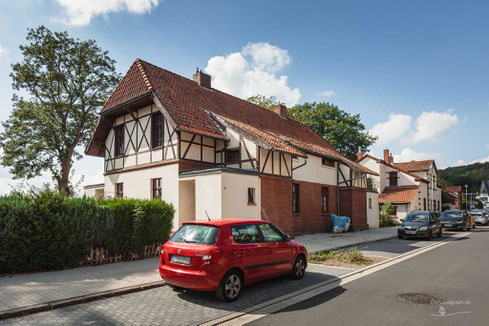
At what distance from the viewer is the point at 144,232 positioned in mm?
10914

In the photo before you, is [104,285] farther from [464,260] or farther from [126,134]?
[126,134]

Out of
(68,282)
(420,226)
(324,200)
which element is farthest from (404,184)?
(68,282)

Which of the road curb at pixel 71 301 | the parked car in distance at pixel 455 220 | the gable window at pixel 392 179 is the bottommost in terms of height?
the parked car in distance at pixel 455 220

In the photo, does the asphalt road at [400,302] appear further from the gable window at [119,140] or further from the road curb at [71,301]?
the gable window at [119,140]

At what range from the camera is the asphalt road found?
17.6ft

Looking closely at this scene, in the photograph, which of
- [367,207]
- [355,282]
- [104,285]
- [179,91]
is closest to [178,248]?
[104,285]

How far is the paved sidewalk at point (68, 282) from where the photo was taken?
638 cm

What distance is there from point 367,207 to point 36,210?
23.0 metres

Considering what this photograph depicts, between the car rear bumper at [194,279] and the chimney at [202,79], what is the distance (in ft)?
56.3

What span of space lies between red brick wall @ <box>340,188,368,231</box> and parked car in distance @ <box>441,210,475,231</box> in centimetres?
596

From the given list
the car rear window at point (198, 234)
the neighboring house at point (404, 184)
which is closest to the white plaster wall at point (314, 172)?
the car rear window at point (198, 234)

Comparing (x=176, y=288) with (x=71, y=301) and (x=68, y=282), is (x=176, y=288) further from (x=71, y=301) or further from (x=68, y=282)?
(x=68, y=282)

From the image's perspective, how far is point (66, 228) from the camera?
913cm

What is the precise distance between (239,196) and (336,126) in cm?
3255
